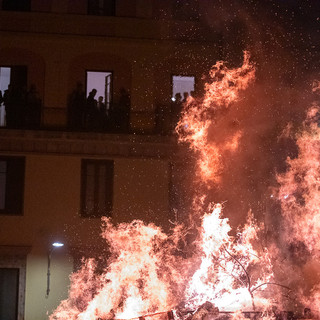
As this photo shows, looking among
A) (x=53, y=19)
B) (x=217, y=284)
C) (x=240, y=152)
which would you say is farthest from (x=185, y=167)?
(x=53, y=19)

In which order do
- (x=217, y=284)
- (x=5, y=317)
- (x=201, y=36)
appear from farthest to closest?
(x=201, y=36), (x=5, y=317), (x=217, y=284)

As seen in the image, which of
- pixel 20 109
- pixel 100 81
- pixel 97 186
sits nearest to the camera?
pixel 20 109

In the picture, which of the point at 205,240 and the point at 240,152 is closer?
the point at 205,240

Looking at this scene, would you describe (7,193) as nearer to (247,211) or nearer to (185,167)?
(185,167)

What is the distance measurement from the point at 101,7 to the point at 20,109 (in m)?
3.99

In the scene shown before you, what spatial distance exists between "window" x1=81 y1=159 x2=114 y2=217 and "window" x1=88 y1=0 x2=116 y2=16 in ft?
14.7

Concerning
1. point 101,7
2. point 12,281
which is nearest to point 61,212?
point 12,281

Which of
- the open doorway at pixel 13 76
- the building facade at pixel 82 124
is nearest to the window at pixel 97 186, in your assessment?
the building facade at pixel 82 124

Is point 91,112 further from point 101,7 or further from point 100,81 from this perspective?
point 101,7

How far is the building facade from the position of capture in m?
17.6

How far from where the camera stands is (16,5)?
1859 cm

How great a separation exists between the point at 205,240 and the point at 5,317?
6.13m

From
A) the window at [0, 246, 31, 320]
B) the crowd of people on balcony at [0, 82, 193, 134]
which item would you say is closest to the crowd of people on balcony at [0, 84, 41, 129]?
the crowd of people on balcony at [0, 82, 193, 134]

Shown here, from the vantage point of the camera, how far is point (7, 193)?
17984 mm
